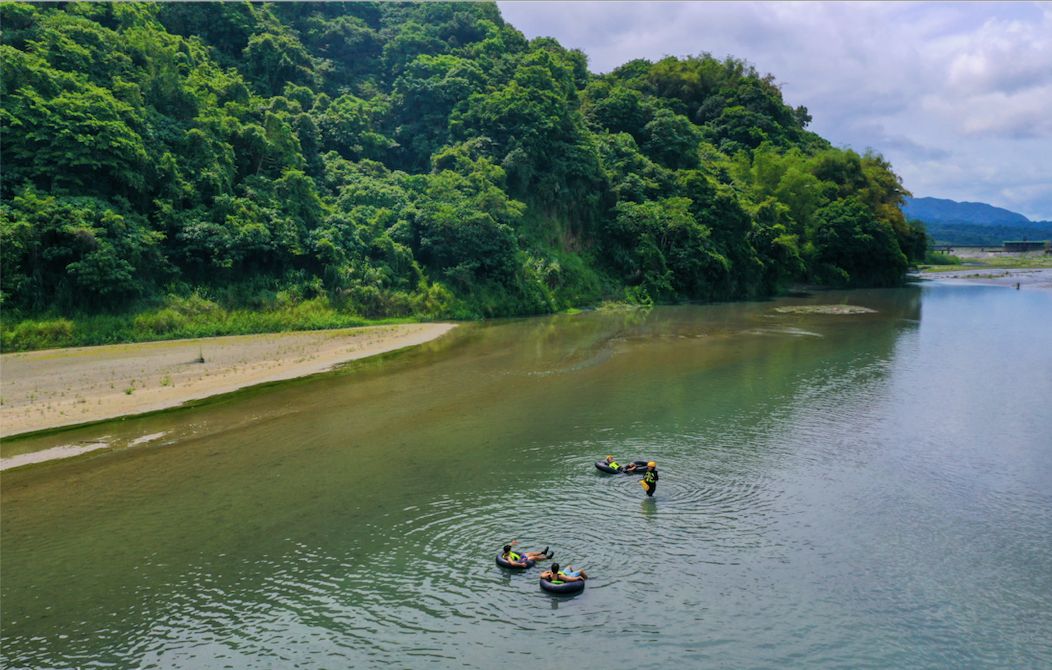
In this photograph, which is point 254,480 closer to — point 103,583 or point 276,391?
point 103,583

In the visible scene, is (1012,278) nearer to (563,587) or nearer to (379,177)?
(379,177)

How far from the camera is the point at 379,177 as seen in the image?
63.6 m

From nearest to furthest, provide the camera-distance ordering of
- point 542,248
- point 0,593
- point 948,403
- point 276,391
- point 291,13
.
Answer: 1. point 0,593
2. point 948,403
3. point 276,391
4. point 542,248
5. point 291,13

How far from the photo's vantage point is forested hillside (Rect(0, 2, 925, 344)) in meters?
40.6

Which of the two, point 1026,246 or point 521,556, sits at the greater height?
point 1026,246

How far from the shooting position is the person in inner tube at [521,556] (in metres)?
15.1

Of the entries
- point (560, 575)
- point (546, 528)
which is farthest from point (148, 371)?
point (560, 575)

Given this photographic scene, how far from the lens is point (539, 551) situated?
52.4ft

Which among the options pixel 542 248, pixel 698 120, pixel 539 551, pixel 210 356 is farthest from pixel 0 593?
pixel 698 120

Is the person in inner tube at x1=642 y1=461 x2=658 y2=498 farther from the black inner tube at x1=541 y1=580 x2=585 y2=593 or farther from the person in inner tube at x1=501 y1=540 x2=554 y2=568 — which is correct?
the black inner tube at x1=541 y1=580 x2=585 y2=593

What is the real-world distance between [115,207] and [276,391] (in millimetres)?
19946

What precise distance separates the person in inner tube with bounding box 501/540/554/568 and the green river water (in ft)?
1.07

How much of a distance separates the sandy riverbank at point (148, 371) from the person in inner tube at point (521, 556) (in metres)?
18.7

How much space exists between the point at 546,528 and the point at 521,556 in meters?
2.18
